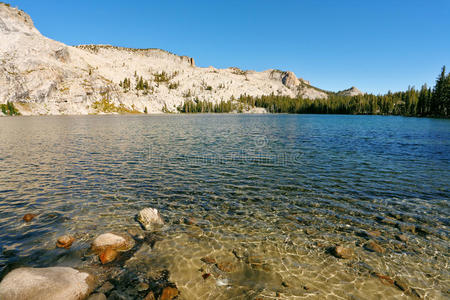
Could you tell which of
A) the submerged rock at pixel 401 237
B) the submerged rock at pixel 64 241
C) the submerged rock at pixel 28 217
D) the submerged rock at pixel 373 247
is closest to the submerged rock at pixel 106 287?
the submerged rock at pixel 64 241

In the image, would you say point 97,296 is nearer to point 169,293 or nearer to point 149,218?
point 169,293

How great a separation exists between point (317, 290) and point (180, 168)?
19.4 m

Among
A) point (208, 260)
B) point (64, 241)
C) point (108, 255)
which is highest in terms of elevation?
point (64, 241)

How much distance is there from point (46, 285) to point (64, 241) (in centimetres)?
384

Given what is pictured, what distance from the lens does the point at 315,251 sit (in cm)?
1078

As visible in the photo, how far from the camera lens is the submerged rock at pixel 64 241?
11.0 m

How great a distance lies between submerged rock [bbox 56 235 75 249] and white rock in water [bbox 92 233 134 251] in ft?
4.45

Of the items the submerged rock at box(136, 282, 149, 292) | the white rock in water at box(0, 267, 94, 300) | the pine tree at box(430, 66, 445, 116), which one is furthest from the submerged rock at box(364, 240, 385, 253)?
the pine tree at box(430, 66, 445, 116)

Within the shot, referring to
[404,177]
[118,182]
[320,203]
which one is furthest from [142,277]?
[404,177]

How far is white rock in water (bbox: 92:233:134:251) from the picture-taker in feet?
35.1

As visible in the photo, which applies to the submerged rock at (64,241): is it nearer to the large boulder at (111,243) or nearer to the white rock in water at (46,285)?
the large boulder at (111,243)

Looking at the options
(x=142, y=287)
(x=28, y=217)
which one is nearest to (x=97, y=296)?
(x=142, y=287)

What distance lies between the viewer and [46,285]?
7.69 metres

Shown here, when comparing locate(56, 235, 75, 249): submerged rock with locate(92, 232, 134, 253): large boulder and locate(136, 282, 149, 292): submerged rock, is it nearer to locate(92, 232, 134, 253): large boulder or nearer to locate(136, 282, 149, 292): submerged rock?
→ locate(92, 232, 134, 253): large boulder
